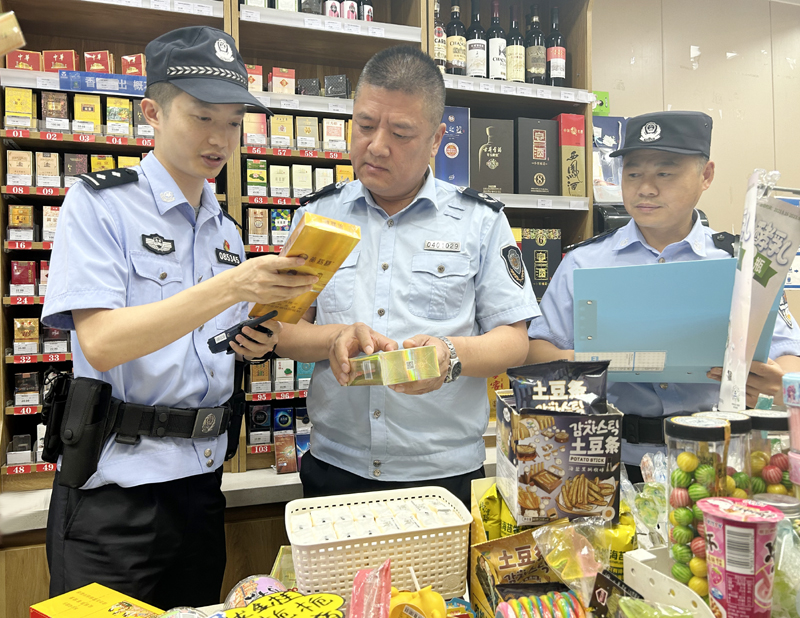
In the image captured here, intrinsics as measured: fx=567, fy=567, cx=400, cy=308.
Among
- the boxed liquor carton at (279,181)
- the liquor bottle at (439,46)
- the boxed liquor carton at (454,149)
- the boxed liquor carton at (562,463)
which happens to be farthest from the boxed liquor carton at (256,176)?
the boxed liquor carton at (562,463)

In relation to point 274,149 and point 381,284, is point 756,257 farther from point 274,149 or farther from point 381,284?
point 274,149

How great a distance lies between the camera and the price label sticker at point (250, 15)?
9.14 ft

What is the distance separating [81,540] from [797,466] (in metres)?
1.58

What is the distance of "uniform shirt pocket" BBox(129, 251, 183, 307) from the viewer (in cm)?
150

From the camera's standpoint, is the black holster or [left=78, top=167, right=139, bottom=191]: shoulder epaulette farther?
the black holster

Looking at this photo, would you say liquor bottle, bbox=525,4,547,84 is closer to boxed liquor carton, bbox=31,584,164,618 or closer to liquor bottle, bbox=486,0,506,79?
liquor bottle, bbox=486,0,506,79

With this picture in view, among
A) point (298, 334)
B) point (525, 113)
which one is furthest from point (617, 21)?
point (298, 334)

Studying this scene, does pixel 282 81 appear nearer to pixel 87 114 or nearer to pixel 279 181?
pixel 279 181

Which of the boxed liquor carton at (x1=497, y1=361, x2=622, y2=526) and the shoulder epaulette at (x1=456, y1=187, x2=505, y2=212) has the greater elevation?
the shoulder epaulette at (x1=456, y1=187, x2=505, y2=212)

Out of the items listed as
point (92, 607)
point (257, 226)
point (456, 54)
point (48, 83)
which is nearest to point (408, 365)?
point (92, 607)

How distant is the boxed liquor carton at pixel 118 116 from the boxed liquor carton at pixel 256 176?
1.89ft

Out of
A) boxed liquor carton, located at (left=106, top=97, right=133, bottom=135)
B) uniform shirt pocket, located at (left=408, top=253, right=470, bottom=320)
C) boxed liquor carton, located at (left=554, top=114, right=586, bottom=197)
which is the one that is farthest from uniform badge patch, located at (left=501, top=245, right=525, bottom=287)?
boxed liquor carton, located at (left=106, top=97, right=133, bottom=135)

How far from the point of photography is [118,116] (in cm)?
271

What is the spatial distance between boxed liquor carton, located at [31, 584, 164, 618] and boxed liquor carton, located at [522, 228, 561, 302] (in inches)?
108
